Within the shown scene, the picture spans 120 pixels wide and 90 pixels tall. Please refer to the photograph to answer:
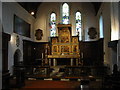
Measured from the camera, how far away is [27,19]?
46.1 ft

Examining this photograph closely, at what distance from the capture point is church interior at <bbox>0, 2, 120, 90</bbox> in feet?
31.8

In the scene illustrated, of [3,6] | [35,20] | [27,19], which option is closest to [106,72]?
[3,6]

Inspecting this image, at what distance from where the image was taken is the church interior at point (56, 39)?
382 inches

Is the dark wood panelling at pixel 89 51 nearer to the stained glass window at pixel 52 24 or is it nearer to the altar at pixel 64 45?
the altar at pixel 64 45

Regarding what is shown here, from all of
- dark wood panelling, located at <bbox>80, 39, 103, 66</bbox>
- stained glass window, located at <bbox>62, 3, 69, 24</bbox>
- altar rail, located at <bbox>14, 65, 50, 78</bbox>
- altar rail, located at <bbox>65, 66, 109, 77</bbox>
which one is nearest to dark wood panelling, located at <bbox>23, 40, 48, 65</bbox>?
altar rail, located at <bbox>14, 65, 50, 78</bbox>

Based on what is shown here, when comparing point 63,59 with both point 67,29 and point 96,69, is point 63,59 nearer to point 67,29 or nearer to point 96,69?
point 67,29

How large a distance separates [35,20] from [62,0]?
3854mm

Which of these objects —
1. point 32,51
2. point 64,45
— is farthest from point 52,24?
point 32,51

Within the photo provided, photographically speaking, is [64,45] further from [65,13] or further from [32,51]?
[65,13]

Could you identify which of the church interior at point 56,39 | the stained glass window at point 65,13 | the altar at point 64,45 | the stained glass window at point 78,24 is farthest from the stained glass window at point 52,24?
the stained glass window at point 78,24

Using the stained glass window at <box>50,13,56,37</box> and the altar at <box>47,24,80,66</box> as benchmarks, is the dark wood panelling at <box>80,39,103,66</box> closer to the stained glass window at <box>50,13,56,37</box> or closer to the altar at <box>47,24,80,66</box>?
the altar at <box>47,24,80,66</box>

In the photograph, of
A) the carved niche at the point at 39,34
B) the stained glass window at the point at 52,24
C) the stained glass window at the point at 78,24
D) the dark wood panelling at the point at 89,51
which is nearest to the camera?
the dark wood panelling at the point at 89,51

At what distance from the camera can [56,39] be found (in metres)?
14.5

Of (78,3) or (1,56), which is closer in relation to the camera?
→ (1,56)
